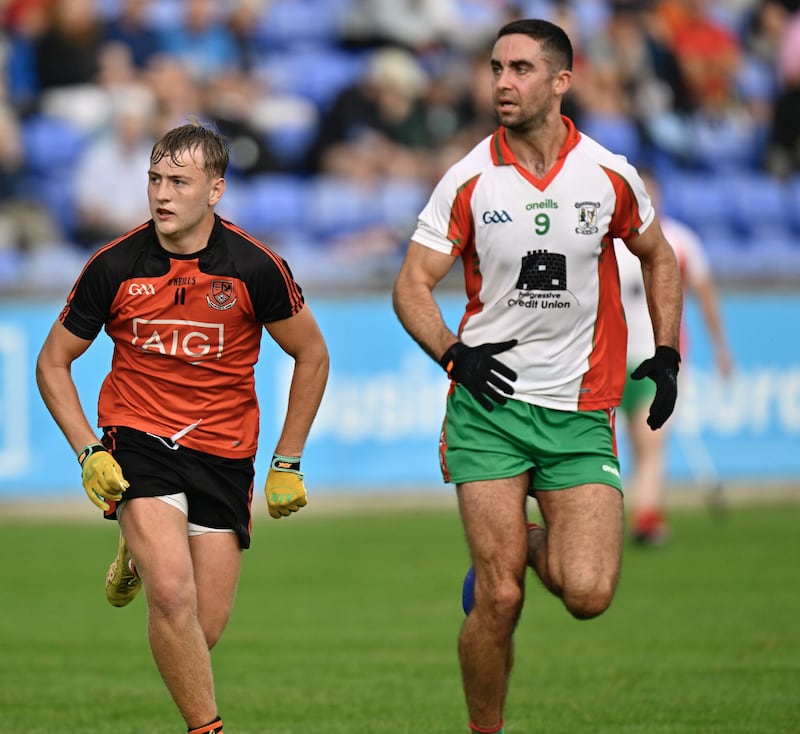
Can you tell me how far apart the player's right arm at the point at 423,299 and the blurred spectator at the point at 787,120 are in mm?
13790

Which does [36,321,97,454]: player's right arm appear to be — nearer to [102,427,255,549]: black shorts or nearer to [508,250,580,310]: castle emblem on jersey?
[102,427,255,549]: black shorts

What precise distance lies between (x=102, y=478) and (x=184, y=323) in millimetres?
700

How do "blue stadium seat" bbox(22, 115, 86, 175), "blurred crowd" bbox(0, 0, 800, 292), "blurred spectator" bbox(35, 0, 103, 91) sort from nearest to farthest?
"blurred crowd" bbox(0, 0, 800, 292) < "blue stadium seat" bbox(22, 115, 86, 175) < "blurred spectator" bbox(35, 0, 103, 91)

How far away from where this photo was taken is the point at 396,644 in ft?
29.1

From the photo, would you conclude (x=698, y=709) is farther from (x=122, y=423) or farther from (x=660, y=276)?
(x=122, y=423)

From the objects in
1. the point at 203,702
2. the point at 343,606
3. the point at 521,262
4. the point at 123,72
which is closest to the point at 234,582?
the point at 203,702

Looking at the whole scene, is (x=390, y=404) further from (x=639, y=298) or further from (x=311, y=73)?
(x=311, y=73)

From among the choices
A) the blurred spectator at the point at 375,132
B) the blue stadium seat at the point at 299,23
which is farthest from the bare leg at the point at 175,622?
the blue stadium seat at the point at 299,23

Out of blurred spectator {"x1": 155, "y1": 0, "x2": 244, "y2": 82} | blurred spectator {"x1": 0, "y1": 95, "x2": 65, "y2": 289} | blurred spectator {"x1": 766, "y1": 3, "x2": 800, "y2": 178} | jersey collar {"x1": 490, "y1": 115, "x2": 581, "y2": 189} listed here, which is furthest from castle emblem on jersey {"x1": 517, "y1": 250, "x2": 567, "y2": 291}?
blurred spectator {"x1": 766, "y1": 3, "x2": 800, "y2": 178}

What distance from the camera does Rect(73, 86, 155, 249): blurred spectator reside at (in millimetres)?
15453

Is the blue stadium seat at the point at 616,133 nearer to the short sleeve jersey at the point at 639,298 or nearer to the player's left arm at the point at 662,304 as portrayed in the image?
the short sleeve jersey at the point at 639,298

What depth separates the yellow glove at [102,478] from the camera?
5.77 meters

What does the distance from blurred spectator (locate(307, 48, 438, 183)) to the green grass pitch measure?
5226 mm

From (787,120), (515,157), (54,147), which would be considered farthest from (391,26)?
(515,157)
